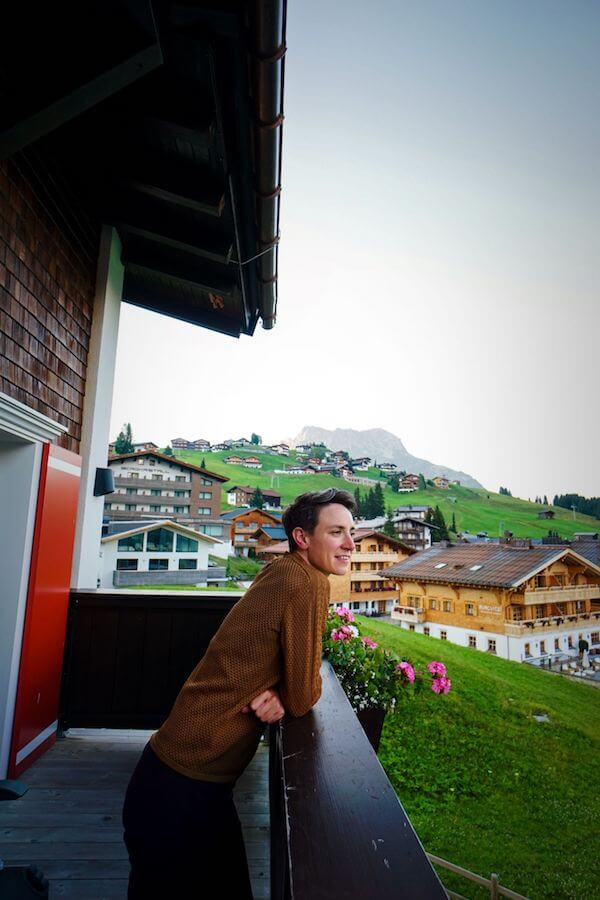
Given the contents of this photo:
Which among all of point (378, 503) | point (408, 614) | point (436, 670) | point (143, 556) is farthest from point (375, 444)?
point (436, 670)

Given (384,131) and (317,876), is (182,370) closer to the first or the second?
(384,131)

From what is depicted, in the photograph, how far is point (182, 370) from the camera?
1742 cm

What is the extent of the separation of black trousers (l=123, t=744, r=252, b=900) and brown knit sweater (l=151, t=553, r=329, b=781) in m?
0.04

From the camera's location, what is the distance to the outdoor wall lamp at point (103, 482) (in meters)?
3.07

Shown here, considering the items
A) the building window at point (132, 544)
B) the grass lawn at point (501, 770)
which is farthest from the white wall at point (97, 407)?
the grass lawn at point (501, 770)

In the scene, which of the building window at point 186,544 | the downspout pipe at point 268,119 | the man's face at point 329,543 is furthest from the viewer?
the building window at point 186,544

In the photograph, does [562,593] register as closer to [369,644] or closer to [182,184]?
[369,644]

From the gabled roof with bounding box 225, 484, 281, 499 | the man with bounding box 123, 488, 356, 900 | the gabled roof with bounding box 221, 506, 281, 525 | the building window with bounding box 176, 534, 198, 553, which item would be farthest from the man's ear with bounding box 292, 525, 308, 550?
the gabled roof with bounding box 225, 484, 281, 499

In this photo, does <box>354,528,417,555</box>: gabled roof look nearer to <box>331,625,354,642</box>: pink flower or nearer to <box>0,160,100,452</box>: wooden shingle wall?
<box>331,625,354,642</box>: pink flower

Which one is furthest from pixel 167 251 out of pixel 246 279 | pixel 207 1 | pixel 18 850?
pixel 18 850

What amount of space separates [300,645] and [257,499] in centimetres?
847

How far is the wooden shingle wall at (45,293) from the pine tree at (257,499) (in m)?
6.41

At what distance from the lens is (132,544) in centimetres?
532

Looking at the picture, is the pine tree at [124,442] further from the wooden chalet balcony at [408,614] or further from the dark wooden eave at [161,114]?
the wooden chalet balcony at [408,614]
